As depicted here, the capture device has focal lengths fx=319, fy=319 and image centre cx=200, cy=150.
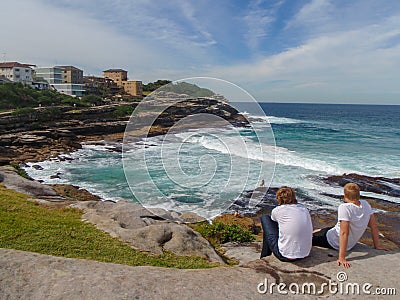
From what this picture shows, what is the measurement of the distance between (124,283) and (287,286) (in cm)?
191

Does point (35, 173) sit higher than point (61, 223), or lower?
lower

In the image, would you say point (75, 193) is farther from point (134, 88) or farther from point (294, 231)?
point (134, 88)

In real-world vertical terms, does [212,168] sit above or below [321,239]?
below

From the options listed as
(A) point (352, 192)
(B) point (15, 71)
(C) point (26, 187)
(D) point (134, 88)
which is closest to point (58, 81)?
(B) point (15, 71)

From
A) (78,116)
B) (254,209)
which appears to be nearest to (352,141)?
(254,209)

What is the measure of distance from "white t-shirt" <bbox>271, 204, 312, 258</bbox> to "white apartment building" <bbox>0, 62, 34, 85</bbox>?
7397 cm

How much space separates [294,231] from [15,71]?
2985 inches

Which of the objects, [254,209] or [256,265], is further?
[254,209]

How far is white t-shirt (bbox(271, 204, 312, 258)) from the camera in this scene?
409 centimetres

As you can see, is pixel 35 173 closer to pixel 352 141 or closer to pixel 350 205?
pixel 350 205

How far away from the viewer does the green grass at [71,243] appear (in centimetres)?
527

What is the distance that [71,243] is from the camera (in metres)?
5.66

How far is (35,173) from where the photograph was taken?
2247 cm

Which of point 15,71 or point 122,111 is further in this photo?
point 15,71
